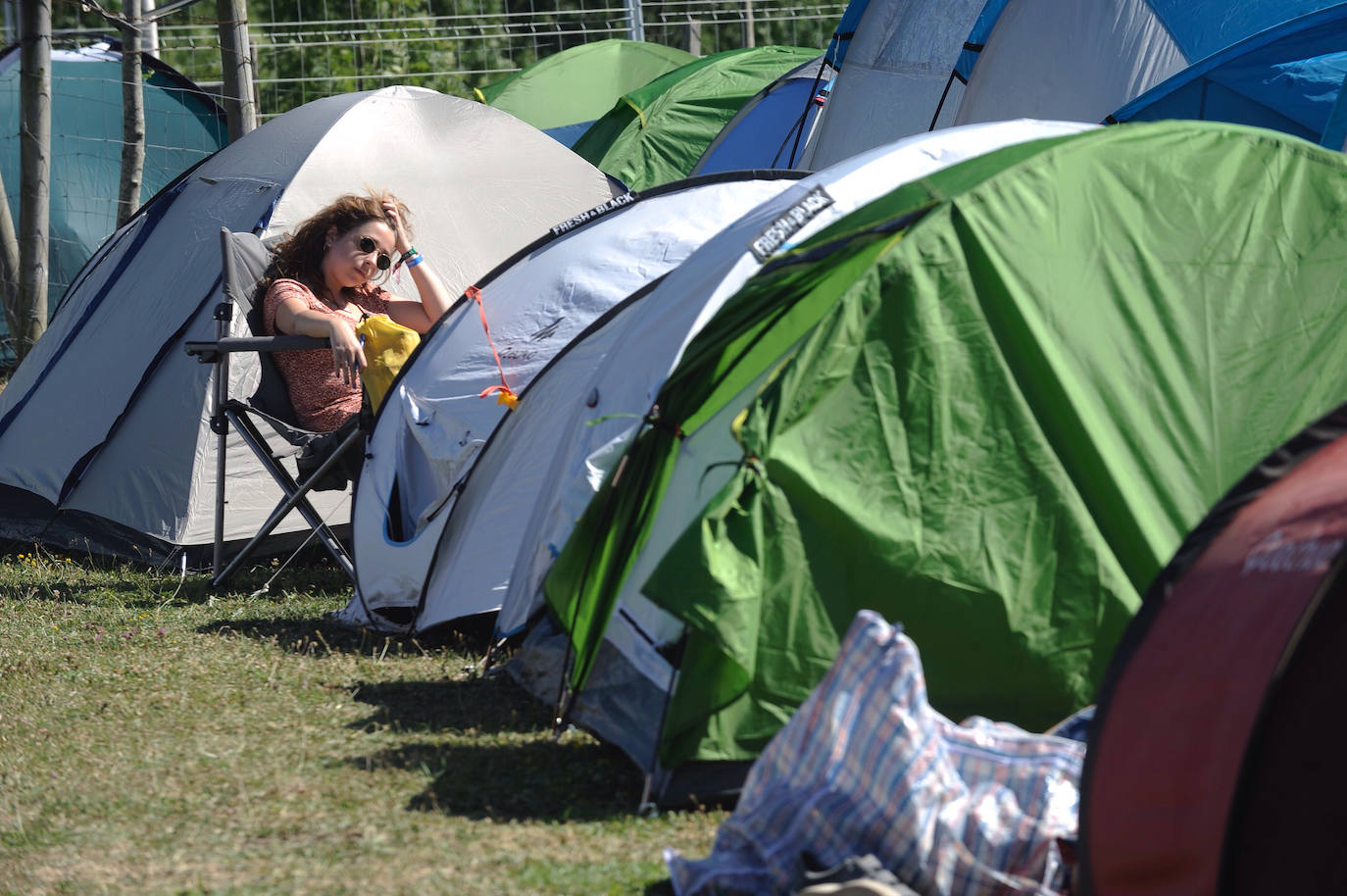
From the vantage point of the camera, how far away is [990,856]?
2.36m

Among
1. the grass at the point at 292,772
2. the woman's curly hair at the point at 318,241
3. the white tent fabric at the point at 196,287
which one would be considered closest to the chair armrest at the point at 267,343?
the woman's curly hair at the point at 318,241

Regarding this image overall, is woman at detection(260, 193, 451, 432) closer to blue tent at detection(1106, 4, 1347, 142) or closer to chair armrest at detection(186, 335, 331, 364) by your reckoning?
chair armrest at detection(186, 335, 331, 364)

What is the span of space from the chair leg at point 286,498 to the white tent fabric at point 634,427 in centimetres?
85

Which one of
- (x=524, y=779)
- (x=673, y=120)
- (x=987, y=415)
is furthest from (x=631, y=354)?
(x=673, y=120)

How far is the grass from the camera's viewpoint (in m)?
2.73

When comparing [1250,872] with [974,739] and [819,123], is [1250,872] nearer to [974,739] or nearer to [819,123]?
[974,739]

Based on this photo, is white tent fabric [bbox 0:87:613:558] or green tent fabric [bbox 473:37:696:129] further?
green tent fabric [bbox 473:37:696:129]

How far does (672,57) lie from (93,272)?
22.5 feet

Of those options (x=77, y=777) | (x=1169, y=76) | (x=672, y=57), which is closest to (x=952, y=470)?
(x=77, y=777)

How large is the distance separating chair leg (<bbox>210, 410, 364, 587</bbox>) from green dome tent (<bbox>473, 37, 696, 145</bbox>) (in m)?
6.78

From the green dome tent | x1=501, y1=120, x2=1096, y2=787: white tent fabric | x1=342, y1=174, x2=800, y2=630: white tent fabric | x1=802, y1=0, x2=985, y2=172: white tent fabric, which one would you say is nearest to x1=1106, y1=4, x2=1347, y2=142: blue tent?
x1=802, y1=0, x2=985, y2=172: white tent fabric

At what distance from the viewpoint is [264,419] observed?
5.14 metres

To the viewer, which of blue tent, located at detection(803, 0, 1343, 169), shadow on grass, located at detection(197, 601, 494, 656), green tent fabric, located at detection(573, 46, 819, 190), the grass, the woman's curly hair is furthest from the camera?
green tent fabric, located at detection(573, 46, 819, 190)

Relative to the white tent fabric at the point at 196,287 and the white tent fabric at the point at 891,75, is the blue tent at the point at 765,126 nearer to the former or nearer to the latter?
the white tent fabric at the point at 891,75
